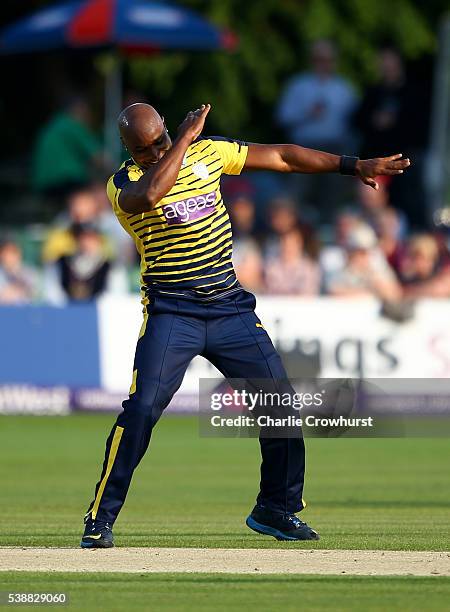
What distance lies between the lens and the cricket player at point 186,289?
8367mm

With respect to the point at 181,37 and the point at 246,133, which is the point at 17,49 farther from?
the point at 246,133

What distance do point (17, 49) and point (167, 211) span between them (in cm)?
1262

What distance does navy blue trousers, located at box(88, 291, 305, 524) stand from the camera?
838 centimetres

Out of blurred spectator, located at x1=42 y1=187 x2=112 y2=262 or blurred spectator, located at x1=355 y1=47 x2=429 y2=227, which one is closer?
blurred spectator, located at x1=42 y1=187 x2=112 y2=262

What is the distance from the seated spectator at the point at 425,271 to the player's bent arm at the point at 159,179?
10.0 metres

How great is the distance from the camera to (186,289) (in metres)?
8.49

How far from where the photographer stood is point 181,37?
66.2 feet

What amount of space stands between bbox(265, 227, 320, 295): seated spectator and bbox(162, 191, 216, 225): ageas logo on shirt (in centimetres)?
959

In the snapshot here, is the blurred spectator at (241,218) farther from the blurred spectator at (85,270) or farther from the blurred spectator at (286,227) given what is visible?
the blurred spectator at (85,270)

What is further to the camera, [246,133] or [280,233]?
[246,133]

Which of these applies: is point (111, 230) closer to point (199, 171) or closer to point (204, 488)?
point (204, 488)

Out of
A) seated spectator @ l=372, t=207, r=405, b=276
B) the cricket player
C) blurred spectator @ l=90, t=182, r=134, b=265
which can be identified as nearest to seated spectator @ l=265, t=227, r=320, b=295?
seated spectator @ l=372, t=207, r=405, b=276

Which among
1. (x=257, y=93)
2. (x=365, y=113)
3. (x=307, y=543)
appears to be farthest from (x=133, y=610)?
(x=257, y=93)

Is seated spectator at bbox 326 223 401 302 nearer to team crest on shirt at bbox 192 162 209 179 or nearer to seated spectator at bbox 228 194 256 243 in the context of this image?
seated spectator at bbox 228 194 256 243
